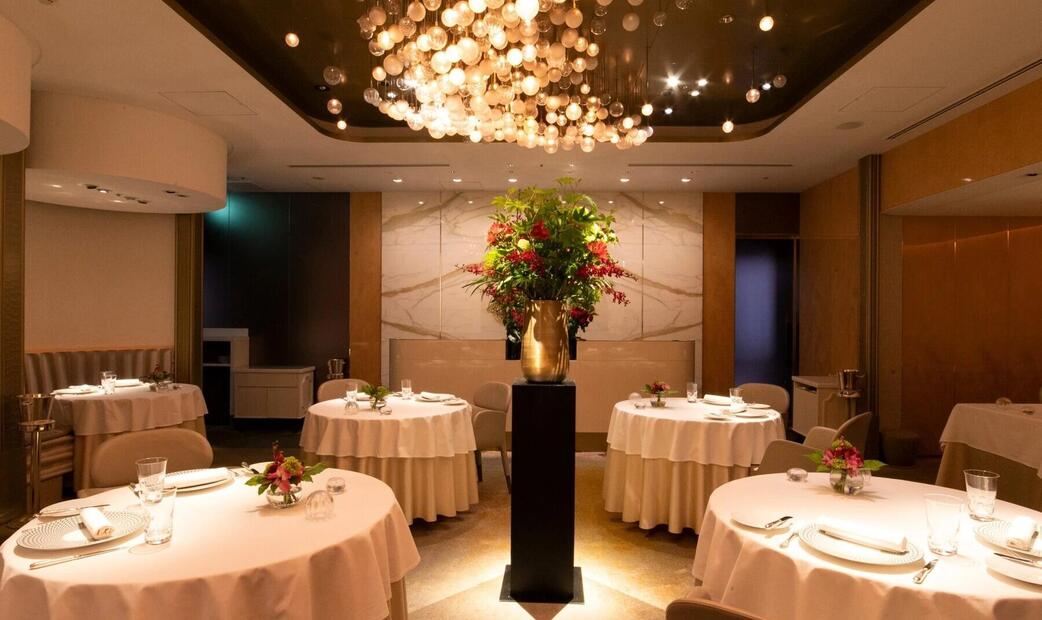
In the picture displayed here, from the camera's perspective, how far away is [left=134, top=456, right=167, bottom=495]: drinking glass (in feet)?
6.21

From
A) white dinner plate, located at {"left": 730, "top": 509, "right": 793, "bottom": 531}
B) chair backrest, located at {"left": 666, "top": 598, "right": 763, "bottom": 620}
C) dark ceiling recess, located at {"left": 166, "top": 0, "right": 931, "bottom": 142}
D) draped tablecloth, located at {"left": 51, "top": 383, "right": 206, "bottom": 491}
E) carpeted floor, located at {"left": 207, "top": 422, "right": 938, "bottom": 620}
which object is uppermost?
dark ceiling recess, located at {"left": 166, "top": 0, "right": 931, "bottom": 142}

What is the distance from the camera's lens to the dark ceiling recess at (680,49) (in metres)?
4.23

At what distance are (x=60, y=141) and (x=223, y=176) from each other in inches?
56.8

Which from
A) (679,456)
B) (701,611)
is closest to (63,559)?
(701,611)

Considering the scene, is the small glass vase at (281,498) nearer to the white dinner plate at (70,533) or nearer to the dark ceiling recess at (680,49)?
the white dinner plate at (70,533)

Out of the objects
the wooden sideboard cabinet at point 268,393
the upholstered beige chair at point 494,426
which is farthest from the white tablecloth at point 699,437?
the wooden sideboard cabinet at point 268,393

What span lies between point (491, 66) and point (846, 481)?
2723 millimetres

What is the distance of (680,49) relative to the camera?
193 inches

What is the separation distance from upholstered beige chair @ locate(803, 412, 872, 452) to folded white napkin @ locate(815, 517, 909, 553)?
1.65 meters

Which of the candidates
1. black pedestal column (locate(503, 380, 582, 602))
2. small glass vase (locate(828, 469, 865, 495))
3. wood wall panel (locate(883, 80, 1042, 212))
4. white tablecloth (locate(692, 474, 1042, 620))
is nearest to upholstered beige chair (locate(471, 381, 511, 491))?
black pedestal column (locate(503, 380, 582, 602))

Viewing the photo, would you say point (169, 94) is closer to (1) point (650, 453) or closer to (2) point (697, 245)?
(1) point (650, 453)

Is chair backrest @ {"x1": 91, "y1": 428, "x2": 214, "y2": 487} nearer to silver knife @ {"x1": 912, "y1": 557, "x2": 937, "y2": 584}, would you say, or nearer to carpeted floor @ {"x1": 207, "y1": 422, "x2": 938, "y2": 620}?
carpeted floor @ {"x1": 207, "y1": 422, "x2": 938, "y2": 620}

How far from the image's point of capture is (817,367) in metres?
8.22

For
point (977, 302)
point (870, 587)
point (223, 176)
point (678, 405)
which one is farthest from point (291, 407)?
point (977, 302)
